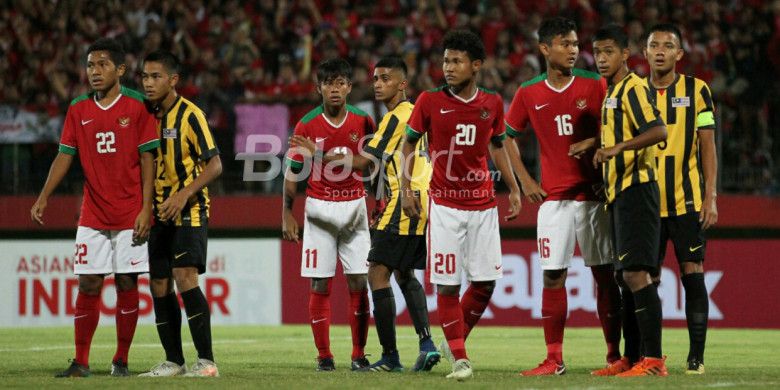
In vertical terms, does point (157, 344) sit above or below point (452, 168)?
below

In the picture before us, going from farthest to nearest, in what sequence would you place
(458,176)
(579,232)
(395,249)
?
(395,249), (579,232), (458,176)

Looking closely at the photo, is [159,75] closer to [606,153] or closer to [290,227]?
[290,227]

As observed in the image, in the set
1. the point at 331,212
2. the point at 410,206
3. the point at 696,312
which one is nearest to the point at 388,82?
the point at 331,212

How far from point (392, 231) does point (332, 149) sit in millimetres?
805

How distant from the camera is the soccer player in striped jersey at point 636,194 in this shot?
7.94 metres

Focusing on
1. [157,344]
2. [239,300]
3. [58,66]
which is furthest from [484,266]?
[58,66]

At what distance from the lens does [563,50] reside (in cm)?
866

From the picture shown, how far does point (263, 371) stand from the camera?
905cm

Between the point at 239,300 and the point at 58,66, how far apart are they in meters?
5.10

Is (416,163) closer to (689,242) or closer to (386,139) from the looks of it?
(386,139)

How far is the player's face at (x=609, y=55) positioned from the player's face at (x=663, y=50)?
25cm

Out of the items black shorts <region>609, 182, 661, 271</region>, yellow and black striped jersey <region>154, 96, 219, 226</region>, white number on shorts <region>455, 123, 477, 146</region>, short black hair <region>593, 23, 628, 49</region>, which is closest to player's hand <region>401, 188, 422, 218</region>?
white number on shorts <region>455, 123, 477, 146</region>

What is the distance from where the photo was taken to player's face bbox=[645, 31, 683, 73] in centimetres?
837

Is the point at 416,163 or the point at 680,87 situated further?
the point at 416,163
